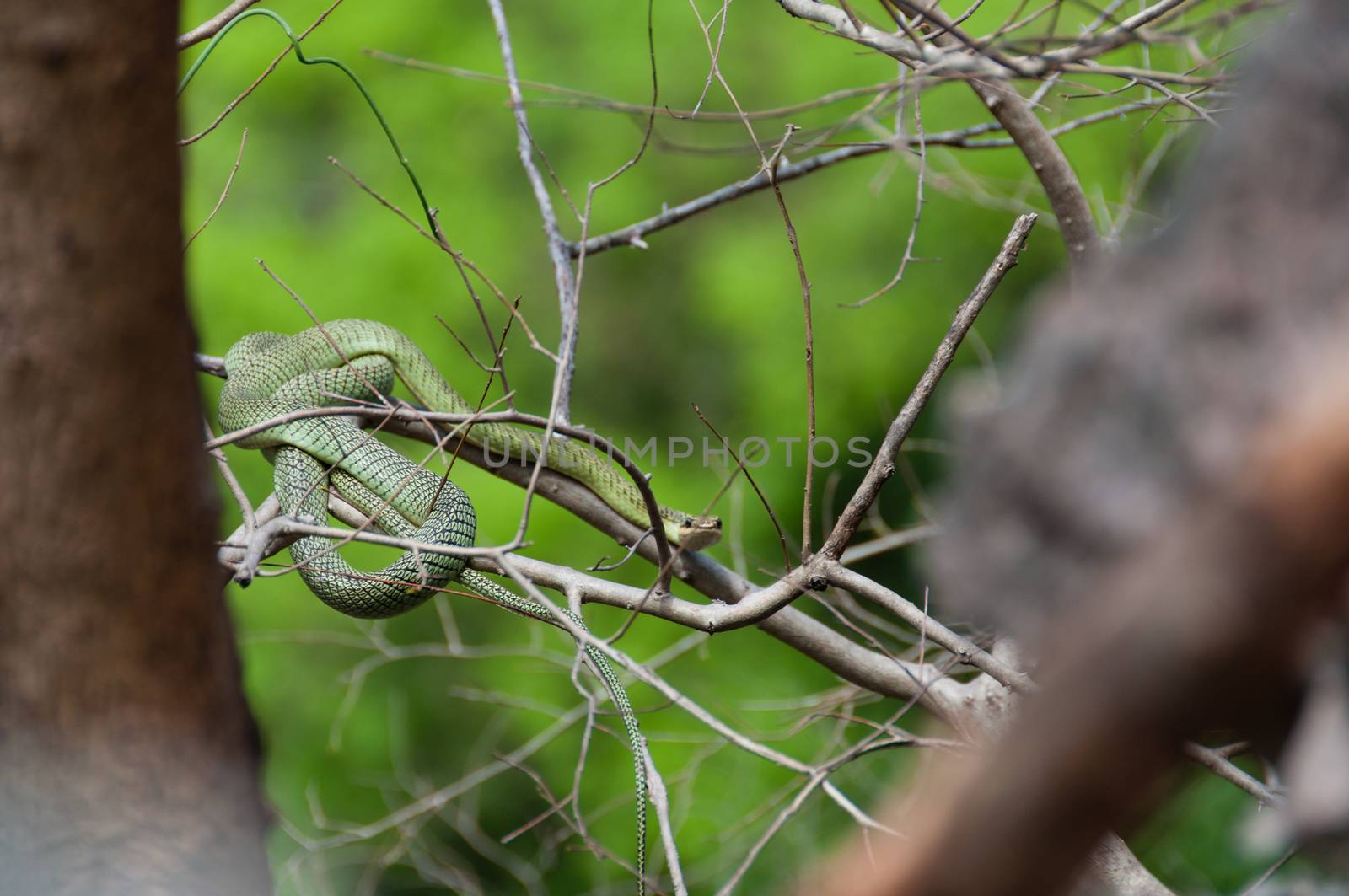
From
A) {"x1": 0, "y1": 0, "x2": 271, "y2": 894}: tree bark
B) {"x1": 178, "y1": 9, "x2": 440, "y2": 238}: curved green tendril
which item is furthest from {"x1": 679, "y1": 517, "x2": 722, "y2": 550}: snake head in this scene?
{"x1": 0, "y1": 0, "x2": 271, "y2": 894}: tree bark

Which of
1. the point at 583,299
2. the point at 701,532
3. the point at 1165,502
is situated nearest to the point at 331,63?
the point at 701,532

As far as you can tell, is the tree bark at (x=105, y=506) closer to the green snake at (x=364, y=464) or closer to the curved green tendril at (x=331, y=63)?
the curved green tendril at (x=331, y=63)

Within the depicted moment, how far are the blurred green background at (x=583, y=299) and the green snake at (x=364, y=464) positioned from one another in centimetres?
242

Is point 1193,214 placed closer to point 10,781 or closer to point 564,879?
point 10,781

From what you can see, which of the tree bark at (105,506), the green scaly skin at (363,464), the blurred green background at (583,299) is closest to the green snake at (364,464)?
the green scaly skin at (363,464)

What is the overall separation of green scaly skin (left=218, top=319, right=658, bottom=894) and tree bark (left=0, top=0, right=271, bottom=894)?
1.80 metres

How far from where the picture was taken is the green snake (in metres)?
3.30

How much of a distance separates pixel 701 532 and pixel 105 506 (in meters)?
2.26

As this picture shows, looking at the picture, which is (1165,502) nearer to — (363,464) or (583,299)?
Answer: (363,464)

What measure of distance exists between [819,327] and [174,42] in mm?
7130

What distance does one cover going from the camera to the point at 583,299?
28.0ft

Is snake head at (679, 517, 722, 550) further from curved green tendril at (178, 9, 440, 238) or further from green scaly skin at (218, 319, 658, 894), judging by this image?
curved green tendril at (178, 9, 440, 238)

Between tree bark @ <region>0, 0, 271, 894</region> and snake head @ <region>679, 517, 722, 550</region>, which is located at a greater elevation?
tree bark @ <region>0, 0, 271, 894</region>

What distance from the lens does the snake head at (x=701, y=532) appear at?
10.6ft
